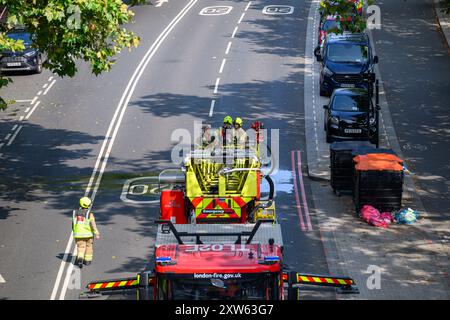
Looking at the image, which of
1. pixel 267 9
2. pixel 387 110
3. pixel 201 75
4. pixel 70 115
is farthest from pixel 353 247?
pixel 267 9

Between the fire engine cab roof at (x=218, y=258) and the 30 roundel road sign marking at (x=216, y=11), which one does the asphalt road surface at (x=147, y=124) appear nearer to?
the 30 roundel road sign marking at (x=216, y=11)

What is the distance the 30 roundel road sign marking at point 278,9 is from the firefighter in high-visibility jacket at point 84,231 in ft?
107

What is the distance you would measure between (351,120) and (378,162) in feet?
21.5

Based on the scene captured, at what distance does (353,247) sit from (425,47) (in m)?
24.3

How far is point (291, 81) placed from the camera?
40.5 m

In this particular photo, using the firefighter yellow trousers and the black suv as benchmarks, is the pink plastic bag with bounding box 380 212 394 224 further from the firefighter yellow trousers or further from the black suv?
the black suv

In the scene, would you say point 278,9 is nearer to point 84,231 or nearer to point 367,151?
point 367,151

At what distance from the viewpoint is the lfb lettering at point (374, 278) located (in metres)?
20.6

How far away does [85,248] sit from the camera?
73.0 ft

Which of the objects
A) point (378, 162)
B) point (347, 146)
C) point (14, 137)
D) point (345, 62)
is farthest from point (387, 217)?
point (14, 137)

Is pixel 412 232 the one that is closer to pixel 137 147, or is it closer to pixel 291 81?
pixel 137 147

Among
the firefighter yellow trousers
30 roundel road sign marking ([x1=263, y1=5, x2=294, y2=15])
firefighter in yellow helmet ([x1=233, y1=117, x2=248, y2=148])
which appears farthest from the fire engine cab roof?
30 roundel road sign marking ([x1=263, y1=5, x2=294, y2=15])

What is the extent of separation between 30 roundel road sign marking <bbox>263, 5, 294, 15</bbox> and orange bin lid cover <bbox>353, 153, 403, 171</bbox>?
27865 mm

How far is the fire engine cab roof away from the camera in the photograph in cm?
1373
